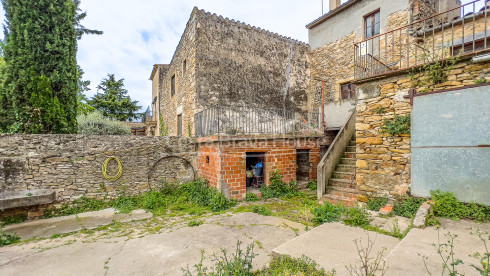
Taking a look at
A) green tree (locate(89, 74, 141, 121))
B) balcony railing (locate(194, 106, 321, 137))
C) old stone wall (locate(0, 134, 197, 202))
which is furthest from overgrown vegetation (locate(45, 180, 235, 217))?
green tree (locate(89, 74, 141, 121))

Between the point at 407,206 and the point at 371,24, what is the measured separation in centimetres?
749

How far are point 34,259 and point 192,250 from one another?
246cm

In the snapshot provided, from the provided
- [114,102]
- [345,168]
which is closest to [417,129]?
[345,168]

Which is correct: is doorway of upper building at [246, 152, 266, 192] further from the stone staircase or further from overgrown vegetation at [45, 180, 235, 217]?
the stone staircase

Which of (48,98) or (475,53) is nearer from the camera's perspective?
(475,53)

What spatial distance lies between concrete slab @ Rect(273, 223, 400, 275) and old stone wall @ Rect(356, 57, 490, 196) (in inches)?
62.5

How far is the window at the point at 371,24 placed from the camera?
8.11 meters

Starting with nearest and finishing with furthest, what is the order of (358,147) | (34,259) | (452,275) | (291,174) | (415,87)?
(452,275) < (34,259) < (415,87) < (358,147) < (291,174)

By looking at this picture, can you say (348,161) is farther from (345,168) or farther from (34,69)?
(34,69)

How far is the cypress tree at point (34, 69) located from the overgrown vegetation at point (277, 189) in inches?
257

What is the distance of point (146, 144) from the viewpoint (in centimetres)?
665

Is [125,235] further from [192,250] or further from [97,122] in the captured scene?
[97,122]

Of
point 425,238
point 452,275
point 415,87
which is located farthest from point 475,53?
point 452,275

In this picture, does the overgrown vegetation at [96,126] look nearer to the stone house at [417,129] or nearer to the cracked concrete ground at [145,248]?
the cracked concrete ground at [145,248]
